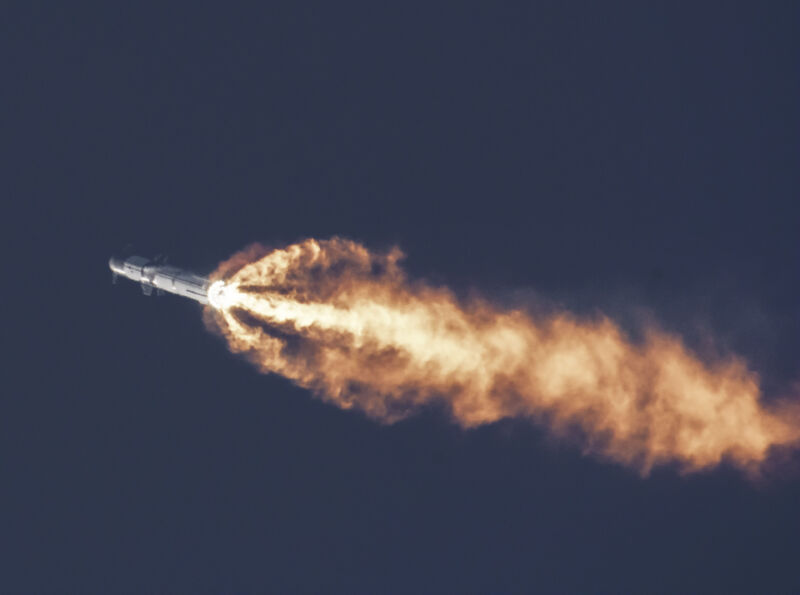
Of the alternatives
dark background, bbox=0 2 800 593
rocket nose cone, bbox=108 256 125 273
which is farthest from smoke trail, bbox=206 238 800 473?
rocket nose cone, bbox=108 256 125 273

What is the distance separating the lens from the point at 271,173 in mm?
71938

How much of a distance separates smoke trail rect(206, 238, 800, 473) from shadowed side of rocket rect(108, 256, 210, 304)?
2861 mm

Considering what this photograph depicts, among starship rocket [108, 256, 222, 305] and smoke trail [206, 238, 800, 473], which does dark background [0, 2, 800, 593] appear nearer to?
smoke trail [206, 238, 800, 473]

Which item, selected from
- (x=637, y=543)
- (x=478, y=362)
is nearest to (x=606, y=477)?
(x=637, y=543)

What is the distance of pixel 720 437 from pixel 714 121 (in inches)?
914

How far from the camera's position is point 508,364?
206 feet

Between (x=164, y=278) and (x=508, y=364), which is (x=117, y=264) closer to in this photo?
(x=164, y=278)

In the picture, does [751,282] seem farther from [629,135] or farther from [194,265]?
[194,265]

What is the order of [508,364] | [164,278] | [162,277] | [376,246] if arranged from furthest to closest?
1. [376,246]
2. [508,364]
3. [162,277]
4. [164,278]

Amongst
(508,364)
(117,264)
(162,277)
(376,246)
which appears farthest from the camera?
(376,246)

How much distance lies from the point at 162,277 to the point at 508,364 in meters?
22.8

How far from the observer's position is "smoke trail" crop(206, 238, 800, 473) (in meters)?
62.0

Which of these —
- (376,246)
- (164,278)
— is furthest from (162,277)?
(376,246)

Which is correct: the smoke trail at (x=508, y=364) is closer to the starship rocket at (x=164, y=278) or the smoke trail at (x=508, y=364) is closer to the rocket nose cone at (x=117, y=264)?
the starship rocket at (x=164, y=278)
